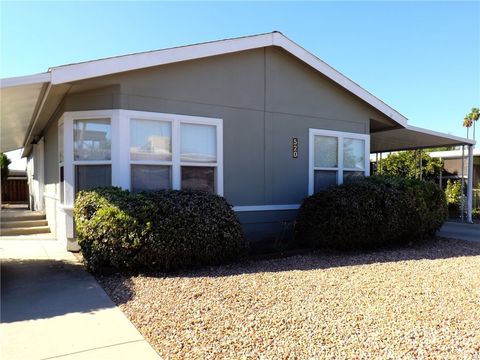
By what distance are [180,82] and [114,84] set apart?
130 cm

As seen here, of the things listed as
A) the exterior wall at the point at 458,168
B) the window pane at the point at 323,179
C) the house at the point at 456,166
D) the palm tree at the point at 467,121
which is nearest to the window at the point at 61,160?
the window pane at the point at 323,179

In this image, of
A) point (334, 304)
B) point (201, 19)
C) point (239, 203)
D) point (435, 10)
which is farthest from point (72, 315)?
point (435, 10)

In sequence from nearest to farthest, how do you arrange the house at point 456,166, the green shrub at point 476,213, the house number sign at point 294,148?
the house number sign at point 294,148, the green shrub at point 476,213, the house at point 456,166

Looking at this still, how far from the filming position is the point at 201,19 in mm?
8758

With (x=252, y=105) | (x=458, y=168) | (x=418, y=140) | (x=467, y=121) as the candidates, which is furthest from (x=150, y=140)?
(x=467, y=121)

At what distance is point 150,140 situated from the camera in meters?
7.18

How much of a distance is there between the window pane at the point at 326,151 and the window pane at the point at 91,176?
4.94 m

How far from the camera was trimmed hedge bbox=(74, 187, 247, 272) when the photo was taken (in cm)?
568

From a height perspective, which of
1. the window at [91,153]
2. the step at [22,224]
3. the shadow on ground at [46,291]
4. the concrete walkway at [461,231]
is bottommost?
the concrete walkway at [461,231]

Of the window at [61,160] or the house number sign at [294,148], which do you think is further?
the house number sign at [294,148]

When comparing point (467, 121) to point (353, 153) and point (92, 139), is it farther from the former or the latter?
point (92, 139)

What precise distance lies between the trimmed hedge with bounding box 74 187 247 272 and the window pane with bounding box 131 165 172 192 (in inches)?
27.6

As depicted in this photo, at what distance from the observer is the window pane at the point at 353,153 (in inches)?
386

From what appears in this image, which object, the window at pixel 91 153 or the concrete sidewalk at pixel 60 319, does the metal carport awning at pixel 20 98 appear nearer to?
the window at pixel 91 153
